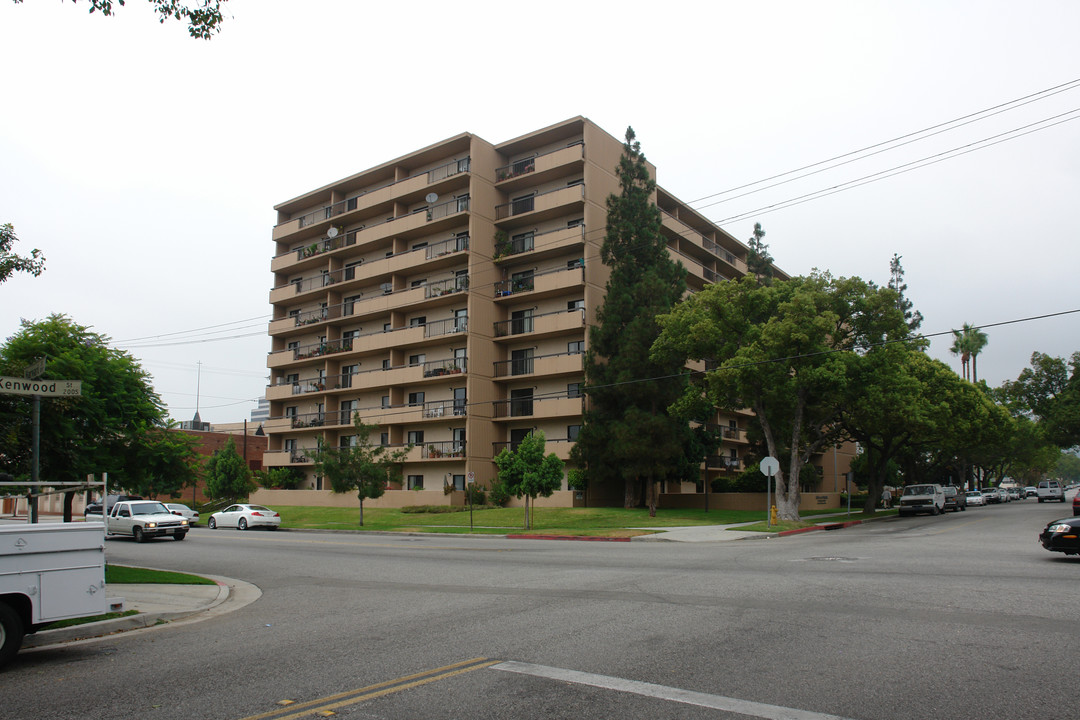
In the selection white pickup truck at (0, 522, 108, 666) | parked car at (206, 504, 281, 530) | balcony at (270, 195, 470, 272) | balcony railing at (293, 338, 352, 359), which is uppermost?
balcony at (270, 195, 470, 272)

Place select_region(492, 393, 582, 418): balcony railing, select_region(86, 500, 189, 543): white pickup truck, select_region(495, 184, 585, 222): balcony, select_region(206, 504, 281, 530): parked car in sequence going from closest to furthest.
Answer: select_region(86, 500, 189, 543): white pickup truck < select_region(206, 504, 281, 530): parked car < select_region(492, 393, 582, 418): balcony railing < select_region(495, 184, 585, 222): balcony

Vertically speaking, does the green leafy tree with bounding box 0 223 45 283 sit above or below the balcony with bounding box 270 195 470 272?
below

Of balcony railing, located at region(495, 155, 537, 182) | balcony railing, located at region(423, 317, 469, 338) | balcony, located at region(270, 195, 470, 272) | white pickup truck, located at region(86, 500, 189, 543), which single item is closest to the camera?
white pickup truck, located at region(86, 500, 189, 543)

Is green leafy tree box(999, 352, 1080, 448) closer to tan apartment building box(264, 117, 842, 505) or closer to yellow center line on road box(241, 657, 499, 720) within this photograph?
tan apartment building box(264, 117, 842, 505)

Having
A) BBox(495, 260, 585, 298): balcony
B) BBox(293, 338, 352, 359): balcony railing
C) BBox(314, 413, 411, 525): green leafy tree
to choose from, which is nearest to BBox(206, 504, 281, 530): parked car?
BBox(314, 413, 411, 525): green leafy tree

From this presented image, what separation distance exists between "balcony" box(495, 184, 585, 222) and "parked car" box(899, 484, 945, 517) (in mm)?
25644

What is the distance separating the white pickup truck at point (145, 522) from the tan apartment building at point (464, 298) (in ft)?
34.7

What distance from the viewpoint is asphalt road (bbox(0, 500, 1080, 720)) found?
5.73m

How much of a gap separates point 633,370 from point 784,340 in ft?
27.5

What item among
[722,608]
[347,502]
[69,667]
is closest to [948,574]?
[722,608]

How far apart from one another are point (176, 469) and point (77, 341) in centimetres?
378

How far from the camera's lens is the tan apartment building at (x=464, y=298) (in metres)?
43.2

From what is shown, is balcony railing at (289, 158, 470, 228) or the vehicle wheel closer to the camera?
the vehicle wheel

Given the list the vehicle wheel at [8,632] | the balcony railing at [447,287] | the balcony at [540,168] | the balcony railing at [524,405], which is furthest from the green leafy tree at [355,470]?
the vehicle wheel at [8,632]
